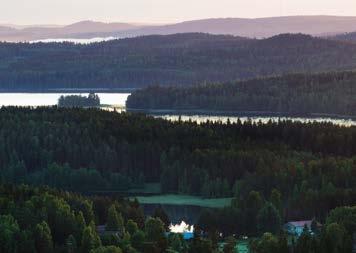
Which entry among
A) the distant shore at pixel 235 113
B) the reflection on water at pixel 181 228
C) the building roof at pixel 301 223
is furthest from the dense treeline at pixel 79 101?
the building roof at pixel 301 223

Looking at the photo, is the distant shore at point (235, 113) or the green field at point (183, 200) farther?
the distant shore at point (235, 113)

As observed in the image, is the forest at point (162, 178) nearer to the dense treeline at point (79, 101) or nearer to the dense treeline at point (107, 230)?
the dense treeline at point (107, 230)

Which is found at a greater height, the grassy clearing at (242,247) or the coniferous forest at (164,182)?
the coniferous forest at (164,182)

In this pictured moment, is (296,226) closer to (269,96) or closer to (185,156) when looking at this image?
(185,156)

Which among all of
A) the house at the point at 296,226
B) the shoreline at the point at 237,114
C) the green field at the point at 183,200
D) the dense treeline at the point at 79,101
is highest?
the dense treeline at the point at 79,101

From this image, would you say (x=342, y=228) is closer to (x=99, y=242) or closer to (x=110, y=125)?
(x=99, y=242)

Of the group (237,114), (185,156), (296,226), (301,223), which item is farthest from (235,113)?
(296,226)
